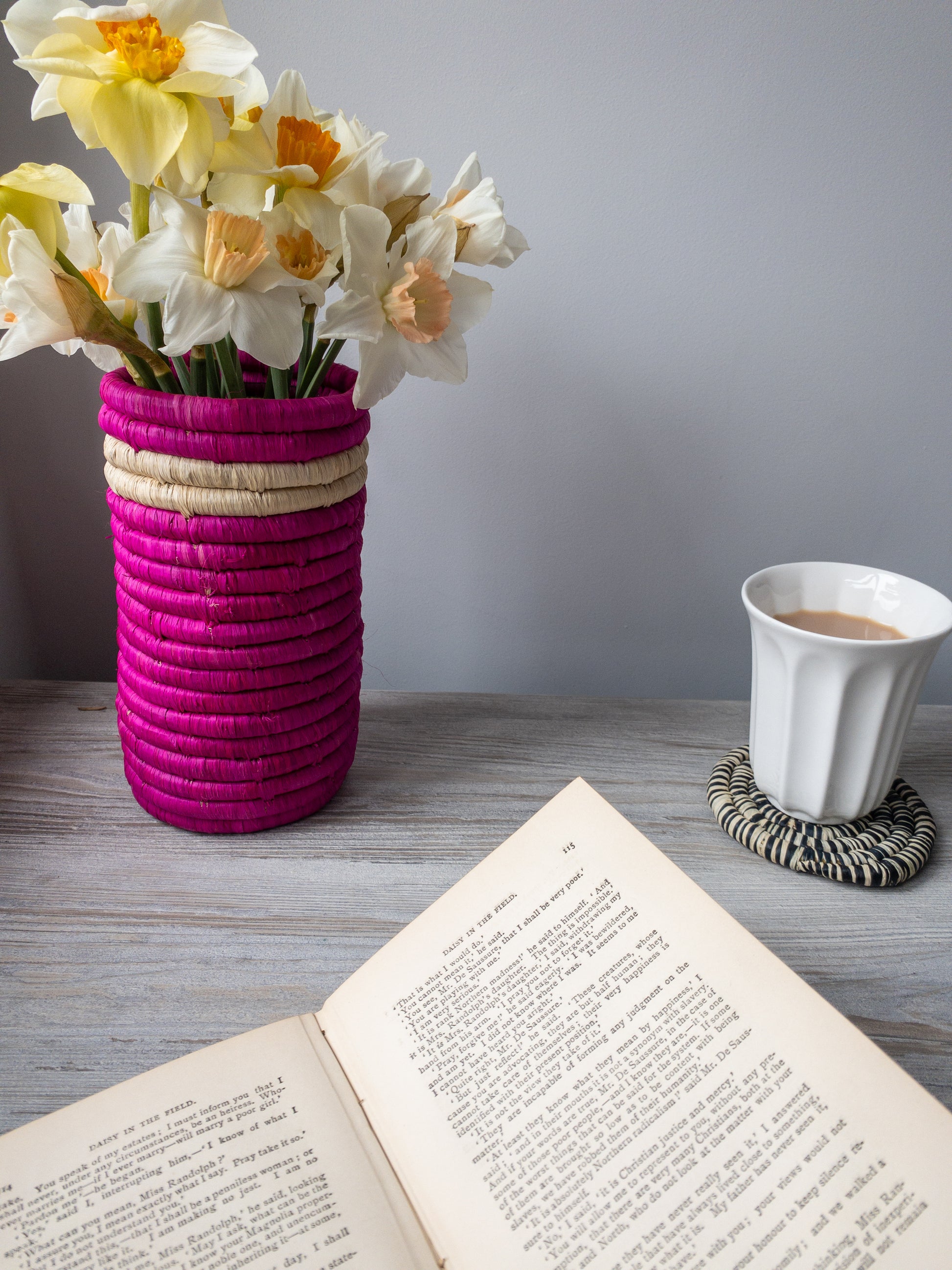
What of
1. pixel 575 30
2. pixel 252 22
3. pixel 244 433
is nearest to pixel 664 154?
pixel 575 30

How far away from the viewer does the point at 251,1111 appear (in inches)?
15.2

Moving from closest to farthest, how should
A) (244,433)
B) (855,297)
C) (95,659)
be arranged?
(244,433) < (855,297) < (95,659)

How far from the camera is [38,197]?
0.45m

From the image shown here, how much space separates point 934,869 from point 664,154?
0.56 meters

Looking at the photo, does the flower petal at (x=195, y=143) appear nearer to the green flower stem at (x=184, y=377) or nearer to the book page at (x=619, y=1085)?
the green flower stem at (x=184, y=377)

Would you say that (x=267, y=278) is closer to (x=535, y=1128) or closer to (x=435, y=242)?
(x=435, y=242)

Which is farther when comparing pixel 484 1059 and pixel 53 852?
pixel 53 852

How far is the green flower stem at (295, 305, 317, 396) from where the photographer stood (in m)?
0.51

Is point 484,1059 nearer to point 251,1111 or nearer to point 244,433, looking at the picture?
point 251,1111

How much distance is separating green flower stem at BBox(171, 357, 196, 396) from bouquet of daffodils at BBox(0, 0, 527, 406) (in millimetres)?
11

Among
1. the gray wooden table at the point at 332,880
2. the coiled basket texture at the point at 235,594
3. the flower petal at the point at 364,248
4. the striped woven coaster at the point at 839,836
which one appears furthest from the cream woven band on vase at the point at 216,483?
the striped woven coaster at the point at 839,836

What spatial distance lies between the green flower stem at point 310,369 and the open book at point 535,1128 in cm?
32

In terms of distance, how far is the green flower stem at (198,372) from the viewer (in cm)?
51

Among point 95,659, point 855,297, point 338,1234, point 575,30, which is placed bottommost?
point 95,659
